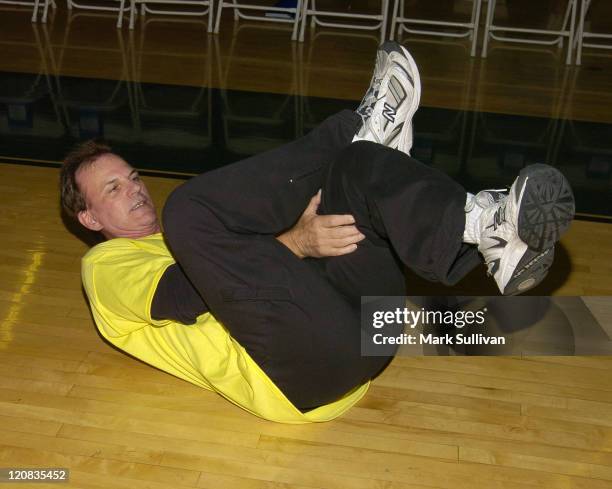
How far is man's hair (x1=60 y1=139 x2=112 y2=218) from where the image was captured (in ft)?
7.01

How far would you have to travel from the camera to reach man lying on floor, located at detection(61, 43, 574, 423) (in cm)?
156

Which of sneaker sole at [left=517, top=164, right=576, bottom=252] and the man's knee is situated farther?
the man's knee

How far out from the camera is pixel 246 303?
1.67 meters

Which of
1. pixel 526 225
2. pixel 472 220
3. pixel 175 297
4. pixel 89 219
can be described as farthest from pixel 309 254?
pixel 89 219

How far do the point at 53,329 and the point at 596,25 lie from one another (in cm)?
526

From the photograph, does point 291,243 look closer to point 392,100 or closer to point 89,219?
point 392,100

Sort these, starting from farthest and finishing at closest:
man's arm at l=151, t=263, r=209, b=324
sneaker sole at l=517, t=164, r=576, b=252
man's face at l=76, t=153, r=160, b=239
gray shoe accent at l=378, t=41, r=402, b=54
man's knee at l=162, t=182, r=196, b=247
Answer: man's face at l=76, t=153, r=160, b=239
gray shoe accent at l=378, t=41, r=402, b=54
man's arm at l=151, t=263, r=209, b=324
man's knee at l=162, t=182, r=196, b=247
sneaker sole at l=517, t=164, r=576, b=252

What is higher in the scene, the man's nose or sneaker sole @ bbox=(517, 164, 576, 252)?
sneaker sole @ bbox=(517, 164, 576, 252)

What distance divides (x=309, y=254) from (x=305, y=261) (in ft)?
0.20

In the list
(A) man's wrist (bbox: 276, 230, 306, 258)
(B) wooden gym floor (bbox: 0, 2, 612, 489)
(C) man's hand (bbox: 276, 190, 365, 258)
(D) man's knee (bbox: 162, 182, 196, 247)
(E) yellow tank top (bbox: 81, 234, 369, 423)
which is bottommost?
(B) wooden gym floor (bbox: 0, 2, 612, 489)

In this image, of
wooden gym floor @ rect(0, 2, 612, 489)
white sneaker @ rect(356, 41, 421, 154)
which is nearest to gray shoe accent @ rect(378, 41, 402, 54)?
white sneaker @ rect(356, 41, 421, 154)

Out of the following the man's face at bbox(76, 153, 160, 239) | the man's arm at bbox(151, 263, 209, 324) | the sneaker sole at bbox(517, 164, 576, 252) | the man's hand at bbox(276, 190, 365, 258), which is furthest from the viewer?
the man's face at bbox(76, 153, 160, 239)

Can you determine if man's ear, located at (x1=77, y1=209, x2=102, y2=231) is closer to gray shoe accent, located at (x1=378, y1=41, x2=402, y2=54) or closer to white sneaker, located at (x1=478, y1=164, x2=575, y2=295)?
gray shoe accent, located at (x1=378, y1=41, x2=402, y2=54)

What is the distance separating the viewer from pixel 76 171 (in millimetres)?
2137
